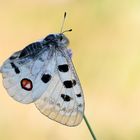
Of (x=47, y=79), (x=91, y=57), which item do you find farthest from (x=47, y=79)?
(x=91, y=57)

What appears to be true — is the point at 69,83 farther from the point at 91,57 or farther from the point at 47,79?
the point at 91,57

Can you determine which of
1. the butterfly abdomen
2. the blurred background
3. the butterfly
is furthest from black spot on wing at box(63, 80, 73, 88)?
the blurred background

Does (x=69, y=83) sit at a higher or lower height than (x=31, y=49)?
lower

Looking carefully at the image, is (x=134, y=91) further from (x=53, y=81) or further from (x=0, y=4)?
(x=53, y=81)

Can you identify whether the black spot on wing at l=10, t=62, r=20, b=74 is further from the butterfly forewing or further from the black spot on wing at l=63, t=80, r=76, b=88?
the black spot on wing at l=63, t=80, r=76, b=88

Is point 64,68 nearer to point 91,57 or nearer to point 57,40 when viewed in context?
point 57,40

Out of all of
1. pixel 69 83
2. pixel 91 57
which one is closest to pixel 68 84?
pixel 69 83

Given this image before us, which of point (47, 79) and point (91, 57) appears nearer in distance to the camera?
point (47, 79)
